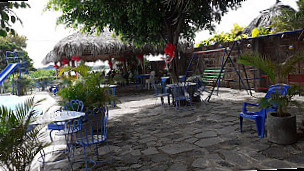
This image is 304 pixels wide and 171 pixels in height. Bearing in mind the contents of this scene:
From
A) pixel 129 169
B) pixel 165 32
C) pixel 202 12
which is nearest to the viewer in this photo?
pixel 129 169

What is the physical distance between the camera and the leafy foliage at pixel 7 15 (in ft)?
6.66

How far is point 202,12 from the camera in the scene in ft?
22.0

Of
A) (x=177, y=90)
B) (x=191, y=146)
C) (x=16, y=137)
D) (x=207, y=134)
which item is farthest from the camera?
(x=177, y=90)

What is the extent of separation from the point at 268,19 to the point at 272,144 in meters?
7.40

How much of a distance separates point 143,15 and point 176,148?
4041 millimetres

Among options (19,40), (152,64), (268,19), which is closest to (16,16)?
(268,19)

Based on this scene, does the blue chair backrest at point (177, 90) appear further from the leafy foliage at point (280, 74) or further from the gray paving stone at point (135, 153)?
the gray paving stone at point (135, 153)

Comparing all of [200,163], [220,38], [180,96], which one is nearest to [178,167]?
[200,163]

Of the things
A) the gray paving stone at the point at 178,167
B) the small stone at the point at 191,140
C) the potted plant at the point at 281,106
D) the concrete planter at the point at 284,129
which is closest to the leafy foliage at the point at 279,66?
the potted plant at the point at 281,106

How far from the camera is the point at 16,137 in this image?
2125 mm

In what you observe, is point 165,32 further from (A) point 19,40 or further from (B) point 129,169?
(A) point 19,40

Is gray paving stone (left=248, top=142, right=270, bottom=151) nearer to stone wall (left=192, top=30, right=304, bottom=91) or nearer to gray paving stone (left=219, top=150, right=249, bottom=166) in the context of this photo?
gray paving stone (left=219, top=150, right=249, bottom=166)

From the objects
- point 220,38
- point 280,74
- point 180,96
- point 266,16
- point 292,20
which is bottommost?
point 180,96

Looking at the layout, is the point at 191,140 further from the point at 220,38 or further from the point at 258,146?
the point at 220,38
